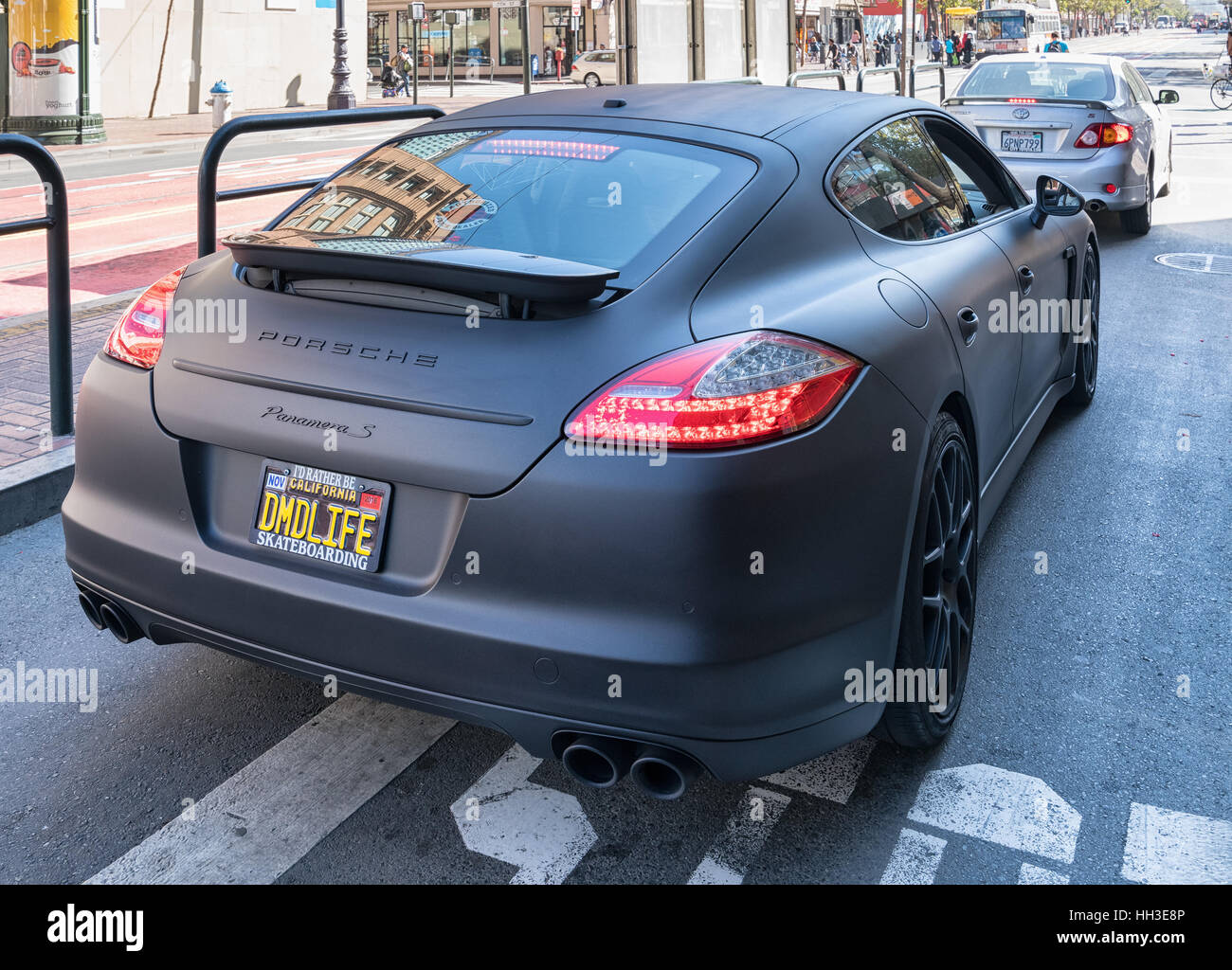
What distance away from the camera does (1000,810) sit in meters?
3.04

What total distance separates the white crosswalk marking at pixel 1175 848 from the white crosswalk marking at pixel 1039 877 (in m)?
0.14

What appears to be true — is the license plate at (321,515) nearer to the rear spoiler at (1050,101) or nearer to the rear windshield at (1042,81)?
the rear spoiler at (1050,101)

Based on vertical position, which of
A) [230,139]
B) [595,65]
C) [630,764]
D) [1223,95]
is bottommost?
[630,764]

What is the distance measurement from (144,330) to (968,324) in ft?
6.84

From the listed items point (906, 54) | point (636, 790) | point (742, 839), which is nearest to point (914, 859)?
point (742, 839)

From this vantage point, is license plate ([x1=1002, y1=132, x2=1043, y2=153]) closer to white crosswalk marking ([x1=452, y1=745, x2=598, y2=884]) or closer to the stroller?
white crosswalk marking ([x1=452, y1=745, x2=598, y2=884])

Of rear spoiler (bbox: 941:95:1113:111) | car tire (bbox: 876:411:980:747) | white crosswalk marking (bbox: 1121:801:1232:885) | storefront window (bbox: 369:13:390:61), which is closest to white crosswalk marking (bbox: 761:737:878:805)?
car tire (bbox: 876:411:980:747)

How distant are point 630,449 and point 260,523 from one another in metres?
0.86

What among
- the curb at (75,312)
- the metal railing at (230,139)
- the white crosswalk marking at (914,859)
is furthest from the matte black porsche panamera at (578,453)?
the curb at (75,312)

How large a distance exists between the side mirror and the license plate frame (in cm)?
711

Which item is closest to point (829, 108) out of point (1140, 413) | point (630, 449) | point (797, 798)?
point (630, 449)

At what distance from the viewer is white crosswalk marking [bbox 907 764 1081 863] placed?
9.58 ft

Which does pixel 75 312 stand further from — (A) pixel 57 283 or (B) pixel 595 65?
(B) pixel 595 65

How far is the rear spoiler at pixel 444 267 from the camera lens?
263 centimetres
